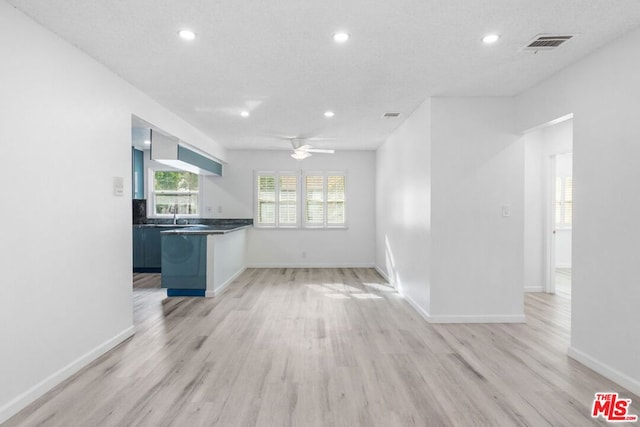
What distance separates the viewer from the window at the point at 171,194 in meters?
8.09

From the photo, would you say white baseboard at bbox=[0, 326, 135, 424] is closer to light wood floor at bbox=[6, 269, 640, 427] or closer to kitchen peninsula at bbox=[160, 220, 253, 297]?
light wood floor at bbox=[6, 269, 640, 427]

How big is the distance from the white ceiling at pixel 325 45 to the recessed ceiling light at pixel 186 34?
0.05m

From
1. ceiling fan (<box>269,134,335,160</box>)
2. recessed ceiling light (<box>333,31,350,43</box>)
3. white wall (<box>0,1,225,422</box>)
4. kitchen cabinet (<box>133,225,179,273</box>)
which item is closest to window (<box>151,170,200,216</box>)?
kitchen cabinet (<box>133,225,179,273</box>)

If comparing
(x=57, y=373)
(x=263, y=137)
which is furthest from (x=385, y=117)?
(x=57, y=373)

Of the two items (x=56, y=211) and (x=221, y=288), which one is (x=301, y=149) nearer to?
(x=221, y=288)

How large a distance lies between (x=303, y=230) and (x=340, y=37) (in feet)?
18.5

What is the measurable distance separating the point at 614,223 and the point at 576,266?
0.56 m

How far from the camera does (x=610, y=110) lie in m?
2.83

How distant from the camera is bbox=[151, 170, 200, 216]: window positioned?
8.09 meters

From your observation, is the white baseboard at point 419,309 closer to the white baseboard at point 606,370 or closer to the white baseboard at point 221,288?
the white baseboard at point 606,370

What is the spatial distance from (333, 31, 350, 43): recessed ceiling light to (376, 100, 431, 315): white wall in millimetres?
1833

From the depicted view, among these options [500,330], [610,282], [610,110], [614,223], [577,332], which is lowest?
[500,330]

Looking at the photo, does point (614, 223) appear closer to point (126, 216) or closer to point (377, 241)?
point (126, 216)

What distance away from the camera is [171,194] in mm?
8102
